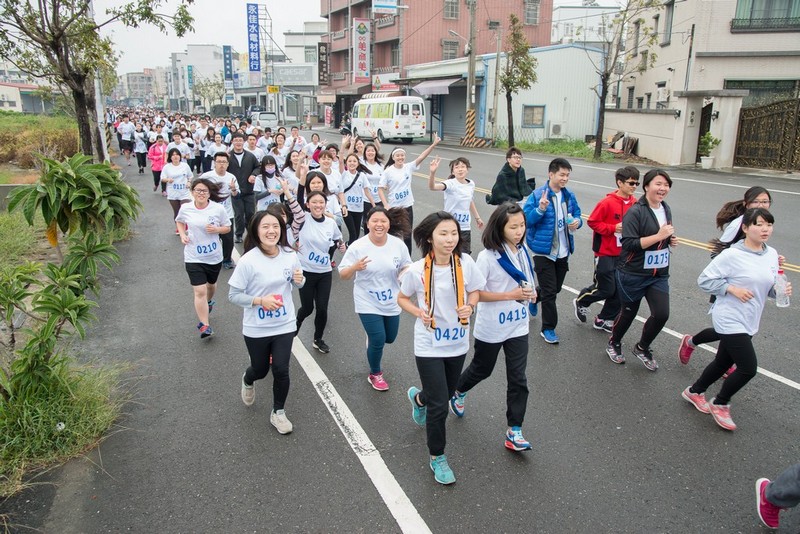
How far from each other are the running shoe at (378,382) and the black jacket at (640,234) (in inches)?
94.9

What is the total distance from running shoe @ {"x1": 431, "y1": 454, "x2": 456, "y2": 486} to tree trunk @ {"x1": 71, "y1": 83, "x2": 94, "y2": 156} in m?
9.18

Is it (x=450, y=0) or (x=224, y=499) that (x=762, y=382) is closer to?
(x=224, y=499)

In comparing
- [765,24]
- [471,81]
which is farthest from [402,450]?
[471,81]

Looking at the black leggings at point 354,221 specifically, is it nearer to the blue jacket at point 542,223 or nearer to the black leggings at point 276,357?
the blue jacket at point 542,223

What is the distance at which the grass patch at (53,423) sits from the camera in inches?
159

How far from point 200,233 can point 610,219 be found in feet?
13.9

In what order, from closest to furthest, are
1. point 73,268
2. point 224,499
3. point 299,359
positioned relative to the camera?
point 224,499
point 73,268
point 299,359

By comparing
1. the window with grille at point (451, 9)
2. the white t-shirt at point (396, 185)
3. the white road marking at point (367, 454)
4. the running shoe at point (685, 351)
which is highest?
the window with grille at point (451, 9)

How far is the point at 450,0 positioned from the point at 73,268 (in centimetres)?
4667

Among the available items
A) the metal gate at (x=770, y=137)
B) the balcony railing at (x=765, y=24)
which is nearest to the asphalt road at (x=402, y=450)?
the metal gate at (x=770, y=137)

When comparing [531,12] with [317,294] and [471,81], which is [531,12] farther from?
[317,294]

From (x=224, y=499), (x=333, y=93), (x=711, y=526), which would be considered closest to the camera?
(x=711, y=526)

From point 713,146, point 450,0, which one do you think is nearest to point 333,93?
point 450,0

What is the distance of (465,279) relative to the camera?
397cm
